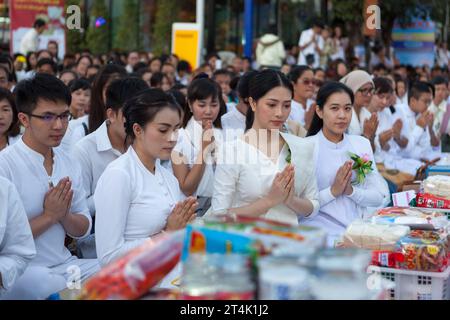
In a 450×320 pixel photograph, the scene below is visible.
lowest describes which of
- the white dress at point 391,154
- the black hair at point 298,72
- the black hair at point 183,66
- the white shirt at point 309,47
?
the white dress at point 391,154

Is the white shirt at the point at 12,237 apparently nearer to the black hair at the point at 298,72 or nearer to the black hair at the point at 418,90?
the black hair at the point at 298,72

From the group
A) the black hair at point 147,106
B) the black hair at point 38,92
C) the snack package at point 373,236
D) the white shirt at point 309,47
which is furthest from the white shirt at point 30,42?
the snack package at point 373,236

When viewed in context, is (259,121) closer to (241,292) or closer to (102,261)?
(102,261)

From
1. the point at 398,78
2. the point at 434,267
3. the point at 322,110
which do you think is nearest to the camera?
the point at 434,267

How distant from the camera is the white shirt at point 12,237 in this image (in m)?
2.49

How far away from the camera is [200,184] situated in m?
4.17

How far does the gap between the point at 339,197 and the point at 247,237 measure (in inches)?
85.0

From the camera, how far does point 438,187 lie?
353 cm

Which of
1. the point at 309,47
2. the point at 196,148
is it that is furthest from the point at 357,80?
the point at 309,47

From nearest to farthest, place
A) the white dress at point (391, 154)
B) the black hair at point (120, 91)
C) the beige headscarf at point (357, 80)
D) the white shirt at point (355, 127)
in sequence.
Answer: the black hair at point (120, 91)
the white shirt at point (355, 127)
the beige headscarf at point (357, 80)
the white dress at point (391, 154)

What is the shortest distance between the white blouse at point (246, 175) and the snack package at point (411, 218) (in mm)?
479

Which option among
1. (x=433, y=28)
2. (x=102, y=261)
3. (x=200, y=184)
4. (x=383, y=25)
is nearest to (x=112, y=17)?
(x=383, y=25)

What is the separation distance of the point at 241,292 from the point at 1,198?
1199 mm

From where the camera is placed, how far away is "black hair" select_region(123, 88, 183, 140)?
2881mm
